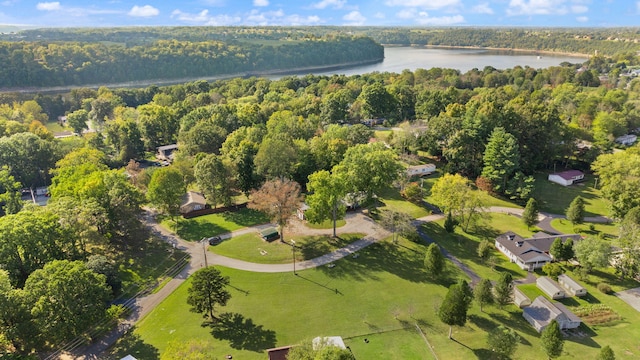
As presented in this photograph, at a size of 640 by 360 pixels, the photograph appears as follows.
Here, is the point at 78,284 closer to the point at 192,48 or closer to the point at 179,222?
the point at 179,222

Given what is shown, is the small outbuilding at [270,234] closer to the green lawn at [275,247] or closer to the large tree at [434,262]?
the green lawn at [275,247]

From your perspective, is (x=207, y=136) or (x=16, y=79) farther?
(x=16, y=79)

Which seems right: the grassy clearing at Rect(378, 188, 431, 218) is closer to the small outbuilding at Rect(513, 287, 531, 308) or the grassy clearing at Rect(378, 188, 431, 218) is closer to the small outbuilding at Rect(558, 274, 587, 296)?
the small outbuilding at Rect(513, 287, 531, 308)

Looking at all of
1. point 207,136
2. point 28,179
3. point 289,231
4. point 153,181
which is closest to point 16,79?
point 28,179

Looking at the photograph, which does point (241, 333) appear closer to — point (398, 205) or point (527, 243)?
point (398, 205)

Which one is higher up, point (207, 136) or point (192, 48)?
point (192, 48)

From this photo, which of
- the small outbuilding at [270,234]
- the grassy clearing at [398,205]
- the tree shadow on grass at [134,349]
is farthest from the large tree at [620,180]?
the tree shadow on grass at [134,349]

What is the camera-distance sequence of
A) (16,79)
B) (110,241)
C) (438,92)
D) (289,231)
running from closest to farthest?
(110,241) → (289,231) → (438,92) → (16,79)
